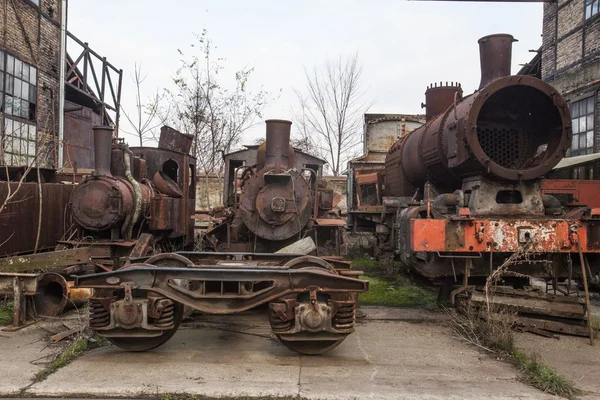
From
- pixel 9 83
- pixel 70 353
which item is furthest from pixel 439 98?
pixel 9 83

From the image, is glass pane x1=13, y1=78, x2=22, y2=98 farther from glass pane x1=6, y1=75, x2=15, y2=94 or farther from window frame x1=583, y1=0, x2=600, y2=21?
window frame x1=583, y1=0, x2=600, y2=21

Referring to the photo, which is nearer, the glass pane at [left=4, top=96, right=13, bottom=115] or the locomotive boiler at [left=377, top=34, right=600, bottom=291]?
the locomotive boiler at [left=377, top=34, right=600, bottom=291]

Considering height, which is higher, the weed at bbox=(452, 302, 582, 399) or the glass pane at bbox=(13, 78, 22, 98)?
the glass pane at bbox=(13, 78, 22, 98)

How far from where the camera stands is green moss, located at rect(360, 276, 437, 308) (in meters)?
6.98

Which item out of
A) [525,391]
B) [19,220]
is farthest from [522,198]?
[19,220]

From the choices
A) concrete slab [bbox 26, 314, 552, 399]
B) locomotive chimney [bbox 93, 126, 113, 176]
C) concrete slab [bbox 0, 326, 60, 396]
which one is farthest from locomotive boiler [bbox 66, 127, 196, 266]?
concrete slab [bbox 26, 314, 552, 399]

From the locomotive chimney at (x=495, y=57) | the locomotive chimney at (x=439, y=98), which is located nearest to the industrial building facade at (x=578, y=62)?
the locomotive chimney at (x=439, y=98)

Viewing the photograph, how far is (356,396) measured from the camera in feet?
11.1

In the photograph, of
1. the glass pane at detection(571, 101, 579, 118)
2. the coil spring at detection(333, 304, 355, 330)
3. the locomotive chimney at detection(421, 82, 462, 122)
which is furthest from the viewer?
the glass pane at detection(571, 101, 579, 118)

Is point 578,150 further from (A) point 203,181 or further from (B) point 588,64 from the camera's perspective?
(A) point 203,181

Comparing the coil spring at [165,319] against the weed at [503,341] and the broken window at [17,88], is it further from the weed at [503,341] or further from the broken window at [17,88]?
the broken window at [17,88]

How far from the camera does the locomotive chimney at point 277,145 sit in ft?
23.2

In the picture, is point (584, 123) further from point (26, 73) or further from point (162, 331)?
point (26, 73)

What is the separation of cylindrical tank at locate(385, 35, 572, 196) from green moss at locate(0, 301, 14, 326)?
5453mm
